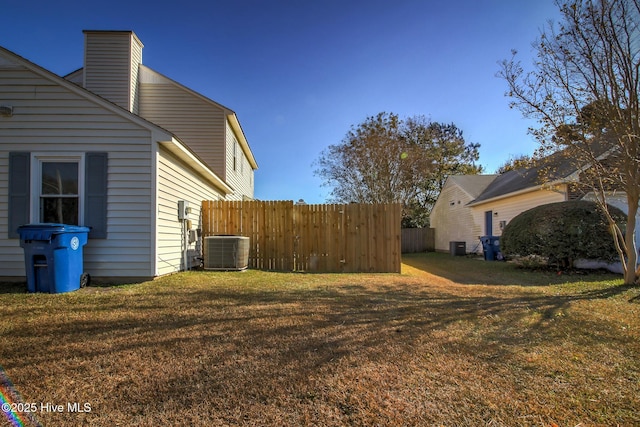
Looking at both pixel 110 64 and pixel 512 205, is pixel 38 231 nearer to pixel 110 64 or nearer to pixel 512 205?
pixel 110 64

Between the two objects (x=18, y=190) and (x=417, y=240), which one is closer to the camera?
(x=18, y=190)

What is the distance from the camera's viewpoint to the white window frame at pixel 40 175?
636 cm

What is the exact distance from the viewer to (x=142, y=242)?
6.51 m

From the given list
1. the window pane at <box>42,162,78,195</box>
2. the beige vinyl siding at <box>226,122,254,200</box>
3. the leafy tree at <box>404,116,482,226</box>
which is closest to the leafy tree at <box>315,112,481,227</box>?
the leafy tree at <box>404,116,482,226</box>

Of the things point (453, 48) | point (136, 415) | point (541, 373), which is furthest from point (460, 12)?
point (136, 415)

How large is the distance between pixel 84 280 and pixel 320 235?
5.50m

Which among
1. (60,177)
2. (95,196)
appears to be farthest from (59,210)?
(95,196)

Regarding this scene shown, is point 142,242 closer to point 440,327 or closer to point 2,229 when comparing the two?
point 2,229

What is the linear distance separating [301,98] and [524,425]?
1160cm

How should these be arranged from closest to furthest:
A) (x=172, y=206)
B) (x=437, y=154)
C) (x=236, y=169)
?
(x=172, y=206)
(x=236, y=169)
(x=437, y=154)

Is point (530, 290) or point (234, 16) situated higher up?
point (234, 16)

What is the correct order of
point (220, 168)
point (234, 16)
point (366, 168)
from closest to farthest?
point (234, 16) → point (220, 168) → point (366, 168)

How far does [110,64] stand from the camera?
11555 millimetres

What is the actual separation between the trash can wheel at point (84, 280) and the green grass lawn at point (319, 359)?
599 millimetres
